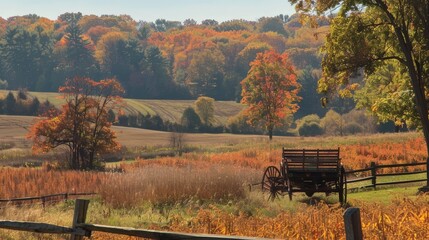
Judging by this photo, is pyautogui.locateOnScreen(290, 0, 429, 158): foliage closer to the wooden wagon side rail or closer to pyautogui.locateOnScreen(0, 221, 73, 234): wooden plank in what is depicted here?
the wooden wagon side rail

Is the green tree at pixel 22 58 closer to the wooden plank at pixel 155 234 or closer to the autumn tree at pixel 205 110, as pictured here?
the autumn tree at pixel 205 110

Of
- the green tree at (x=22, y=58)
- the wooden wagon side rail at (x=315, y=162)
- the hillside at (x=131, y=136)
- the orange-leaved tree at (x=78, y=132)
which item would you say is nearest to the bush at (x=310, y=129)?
the hillside at (x=131, y=136)

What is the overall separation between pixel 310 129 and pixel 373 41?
80.0m

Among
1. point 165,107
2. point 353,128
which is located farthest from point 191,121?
point 165,107

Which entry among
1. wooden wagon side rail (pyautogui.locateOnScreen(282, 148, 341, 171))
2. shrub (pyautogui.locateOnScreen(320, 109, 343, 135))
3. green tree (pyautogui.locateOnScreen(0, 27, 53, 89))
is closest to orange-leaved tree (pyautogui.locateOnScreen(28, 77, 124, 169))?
wooden wagon side rail (pyautogui.locateOnScreen(282, 148, 341, 171))

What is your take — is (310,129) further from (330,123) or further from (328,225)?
(328,225)

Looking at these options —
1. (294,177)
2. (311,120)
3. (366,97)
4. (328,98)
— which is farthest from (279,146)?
(311,120)

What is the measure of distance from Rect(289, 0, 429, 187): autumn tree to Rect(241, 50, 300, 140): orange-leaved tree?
3796 centimetres

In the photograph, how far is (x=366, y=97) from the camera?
156 ft

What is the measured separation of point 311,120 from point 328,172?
3466 inches

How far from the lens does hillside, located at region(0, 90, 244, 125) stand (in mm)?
111625

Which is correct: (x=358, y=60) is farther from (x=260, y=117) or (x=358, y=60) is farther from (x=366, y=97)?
(x=260, y=117)

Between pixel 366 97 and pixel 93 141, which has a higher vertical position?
pixel 366 97

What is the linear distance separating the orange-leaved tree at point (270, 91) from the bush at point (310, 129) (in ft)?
127
